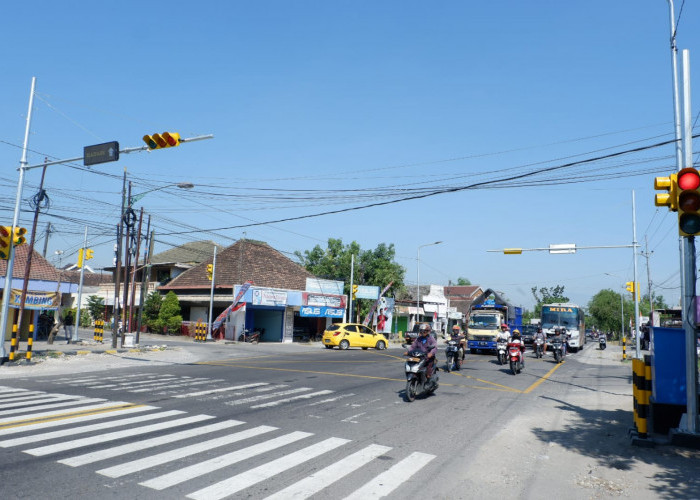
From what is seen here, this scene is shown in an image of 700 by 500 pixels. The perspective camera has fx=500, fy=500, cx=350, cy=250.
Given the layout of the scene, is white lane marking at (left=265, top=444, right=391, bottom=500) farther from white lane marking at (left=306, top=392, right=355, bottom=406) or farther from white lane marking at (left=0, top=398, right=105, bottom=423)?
white lane marking at (left=0, top=398, right=105, bottom=423)

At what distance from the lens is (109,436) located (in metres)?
6.96

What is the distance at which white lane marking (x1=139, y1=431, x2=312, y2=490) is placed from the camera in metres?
5.20

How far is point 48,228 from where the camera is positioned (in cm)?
5662

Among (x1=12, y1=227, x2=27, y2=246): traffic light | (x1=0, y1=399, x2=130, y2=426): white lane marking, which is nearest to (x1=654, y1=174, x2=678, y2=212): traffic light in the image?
(x1=0, y1=399, x2=130, y2=426): white lane marking

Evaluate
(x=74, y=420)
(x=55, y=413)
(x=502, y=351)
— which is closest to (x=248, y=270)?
(x=502, y=351)

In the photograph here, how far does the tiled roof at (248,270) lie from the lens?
1465 inches

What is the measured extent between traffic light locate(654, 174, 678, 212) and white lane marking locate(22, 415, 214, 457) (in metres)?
7.91

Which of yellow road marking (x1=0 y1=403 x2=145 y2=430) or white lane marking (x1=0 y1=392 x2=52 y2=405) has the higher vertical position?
yellow road marking (x1=0 y1=403 x2=145 y2=430)

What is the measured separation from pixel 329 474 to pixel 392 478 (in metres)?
0.71

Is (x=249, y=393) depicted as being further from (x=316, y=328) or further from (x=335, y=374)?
(x=316, y=328)

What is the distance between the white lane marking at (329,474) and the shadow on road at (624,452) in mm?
2942

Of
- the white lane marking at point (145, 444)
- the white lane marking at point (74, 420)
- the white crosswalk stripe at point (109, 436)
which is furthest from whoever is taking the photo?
the white lane marking at point (74, 420)

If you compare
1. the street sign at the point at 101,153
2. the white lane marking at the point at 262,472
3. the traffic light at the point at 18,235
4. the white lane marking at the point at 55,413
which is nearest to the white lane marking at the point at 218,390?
the white lane marking at the point at 55,413

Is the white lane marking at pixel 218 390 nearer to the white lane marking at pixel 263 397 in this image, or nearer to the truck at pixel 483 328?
the white lane marking at pixel 263 397
